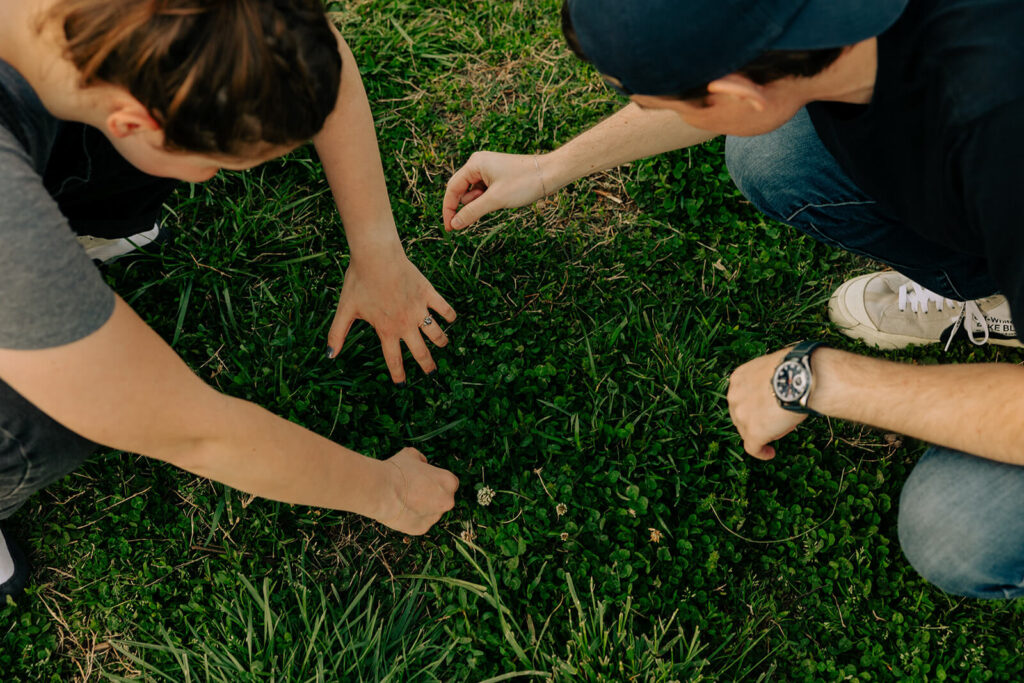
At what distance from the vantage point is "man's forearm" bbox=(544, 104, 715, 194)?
8.20 ft

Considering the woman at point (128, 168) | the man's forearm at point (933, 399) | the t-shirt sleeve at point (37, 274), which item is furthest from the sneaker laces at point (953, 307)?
the t-shirt sleeve at point (37, 274)

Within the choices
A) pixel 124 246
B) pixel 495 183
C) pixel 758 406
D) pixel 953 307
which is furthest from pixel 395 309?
pixel 953 307

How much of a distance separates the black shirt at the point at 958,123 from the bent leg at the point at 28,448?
220 cm

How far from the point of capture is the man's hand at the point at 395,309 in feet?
8.43

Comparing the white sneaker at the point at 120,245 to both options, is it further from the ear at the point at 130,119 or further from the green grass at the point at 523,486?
the ear at the point at 130,119

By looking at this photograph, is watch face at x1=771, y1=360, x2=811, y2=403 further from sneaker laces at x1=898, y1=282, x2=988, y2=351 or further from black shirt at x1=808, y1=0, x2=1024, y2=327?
sneaker laces at x1=898, y1=282, x2=988, y2=351

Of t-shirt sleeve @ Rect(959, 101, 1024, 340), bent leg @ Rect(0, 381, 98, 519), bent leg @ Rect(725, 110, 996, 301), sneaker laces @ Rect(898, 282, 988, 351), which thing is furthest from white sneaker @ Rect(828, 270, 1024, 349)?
bent leg @ Rect(0, 381, 98, 519)

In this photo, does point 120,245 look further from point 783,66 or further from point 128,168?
point 783,66

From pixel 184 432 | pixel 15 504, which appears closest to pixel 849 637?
Answer: pixel 184 432

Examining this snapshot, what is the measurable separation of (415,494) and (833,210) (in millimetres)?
1594

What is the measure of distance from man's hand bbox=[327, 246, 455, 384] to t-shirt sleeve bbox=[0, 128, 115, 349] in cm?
109

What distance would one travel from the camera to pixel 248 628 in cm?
243

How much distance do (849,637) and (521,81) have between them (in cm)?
244

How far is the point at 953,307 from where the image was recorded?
277cm
